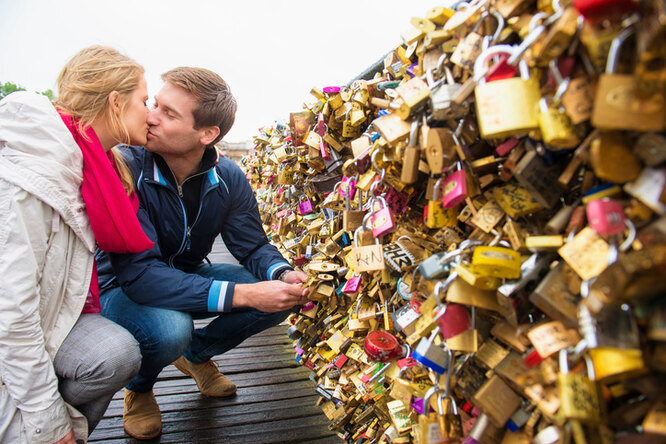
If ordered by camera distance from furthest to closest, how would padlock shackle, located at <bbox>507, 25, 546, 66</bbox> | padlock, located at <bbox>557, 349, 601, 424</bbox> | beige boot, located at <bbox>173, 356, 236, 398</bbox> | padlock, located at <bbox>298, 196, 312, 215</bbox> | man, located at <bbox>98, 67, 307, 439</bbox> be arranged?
padlock, located at <bbox>298, 196, 312, 215</bbox>
beige boot, located at <bbox>173, 356, 236, 398</bbox>
man, located at <bbox>98, 67, 307, 439</bbox>
padlock shackle, located at <bbox>507, 25, 546, 66</bbox>
padlock, located at <bbox>557, 349, 601, 424</bbox>

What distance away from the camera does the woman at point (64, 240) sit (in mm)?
1372

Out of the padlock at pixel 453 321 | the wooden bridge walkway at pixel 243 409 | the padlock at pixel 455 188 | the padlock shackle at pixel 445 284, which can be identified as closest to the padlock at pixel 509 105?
the padlock at pixel 455 188

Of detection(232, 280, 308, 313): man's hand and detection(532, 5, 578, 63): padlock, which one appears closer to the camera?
detection(532, 5, 578, 63): padlock

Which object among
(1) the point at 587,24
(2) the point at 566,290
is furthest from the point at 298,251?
(1) the point at 587,24

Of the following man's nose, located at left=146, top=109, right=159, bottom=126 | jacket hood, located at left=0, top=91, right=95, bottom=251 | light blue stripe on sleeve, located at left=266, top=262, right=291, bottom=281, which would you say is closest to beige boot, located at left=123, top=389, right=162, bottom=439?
light blue stripe on sleeve, located at left=266, top=262, right=291, bottom=281

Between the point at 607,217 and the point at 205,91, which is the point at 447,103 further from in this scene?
the point at 205,91

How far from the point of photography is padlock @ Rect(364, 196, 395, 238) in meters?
1.48

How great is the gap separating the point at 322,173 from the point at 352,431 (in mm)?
1678

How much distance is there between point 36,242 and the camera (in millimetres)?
1442

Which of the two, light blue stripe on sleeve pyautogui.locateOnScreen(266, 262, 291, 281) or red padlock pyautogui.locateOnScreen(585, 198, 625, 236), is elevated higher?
red padlock pyautogui.locateOnScreen(585, 198, 625, 236)

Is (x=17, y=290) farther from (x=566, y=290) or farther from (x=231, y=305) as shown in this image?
(x=566, y=290)

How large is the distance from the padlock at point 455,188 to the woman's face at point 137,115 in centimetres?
143

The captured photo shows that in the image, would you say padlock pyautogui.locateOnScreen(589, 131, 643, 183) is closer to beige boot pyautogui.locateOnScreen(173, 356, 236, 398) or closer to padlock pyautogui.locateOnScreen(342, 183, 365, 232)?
padlock pyautogui.locateOnScreen(342, 183, 365, 232)

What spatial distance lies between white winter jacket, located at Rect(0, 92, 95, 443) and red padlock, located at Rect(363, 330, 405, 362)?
117 centimetres
